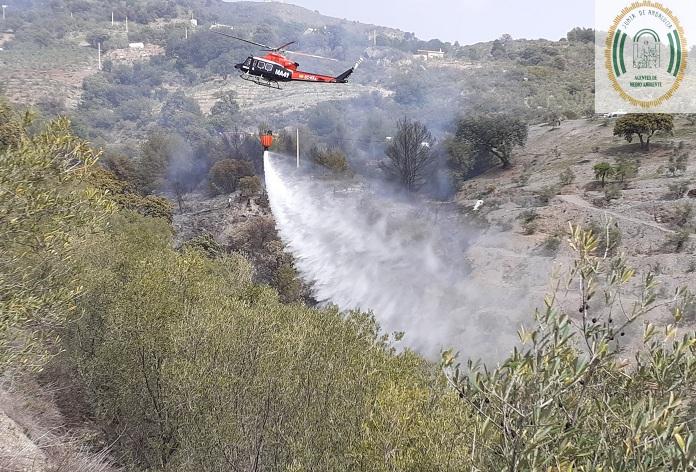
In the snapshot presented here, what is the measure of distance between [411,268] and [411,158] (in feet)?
124

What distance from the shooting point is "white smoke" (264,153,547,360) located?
38781 millimetres

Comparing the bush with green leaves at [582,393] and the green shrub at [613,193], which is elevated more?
the bush with green leaves at [582,393]

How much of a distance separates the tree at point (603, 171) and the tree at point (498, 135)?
64.5ft

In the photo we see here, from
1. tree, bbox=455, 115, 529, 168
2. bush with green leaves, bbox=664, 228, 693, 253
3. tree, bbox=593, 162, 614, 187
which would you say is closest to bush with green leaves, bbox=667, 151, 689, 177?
tree, bbox=593, 162, 614, 187

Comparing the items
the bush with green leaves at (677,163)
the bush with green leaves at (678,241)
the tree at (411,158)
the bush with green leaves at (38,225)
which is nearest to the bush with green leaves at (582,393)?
the bush with green leaves at (38,225)

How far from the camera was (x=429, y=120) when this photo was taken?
114 m

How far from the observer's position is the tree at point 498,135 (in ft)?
254

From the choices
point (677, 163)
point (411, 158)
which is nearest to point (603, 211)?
point (677, 163)

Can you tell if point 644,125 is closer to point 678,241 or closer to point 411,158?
point 678,241

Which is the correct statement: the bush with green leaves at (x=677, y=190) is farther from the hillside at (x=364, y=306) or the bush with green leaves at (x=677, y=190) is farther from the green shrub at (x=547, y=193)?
the green shrub at (x=547, y=193)

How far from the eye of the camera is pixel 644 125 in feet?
203

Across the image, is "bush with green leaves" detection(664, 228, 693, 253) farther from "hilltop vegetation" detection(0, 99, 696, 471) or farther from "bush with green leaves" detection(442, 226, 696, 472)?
"bush with green leaves" detection(442, 226, 696, 472)

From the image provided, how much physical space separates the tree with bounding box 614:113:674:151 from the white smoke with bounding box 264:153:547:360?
22.2 metres

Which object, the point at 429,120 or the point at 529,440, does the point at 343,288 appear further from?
the point at 429,120
